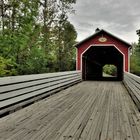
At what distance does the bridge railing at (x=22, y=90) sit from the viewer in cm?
549

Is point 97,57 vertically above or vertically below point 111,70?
above

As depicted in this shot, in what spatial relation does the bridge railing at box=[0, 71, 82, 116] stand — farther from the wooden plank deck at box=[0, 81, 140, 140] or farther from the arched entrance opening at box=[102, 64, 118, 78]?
the arched entrance opening at box=[102, 64, 118, 78]

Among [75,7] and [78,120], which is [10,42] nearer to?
[78,120]

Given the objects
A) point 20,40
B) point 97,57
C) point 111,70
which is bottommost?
point 111,70

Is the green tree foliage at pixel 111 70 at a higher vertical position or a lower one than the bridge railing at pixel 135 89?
lower

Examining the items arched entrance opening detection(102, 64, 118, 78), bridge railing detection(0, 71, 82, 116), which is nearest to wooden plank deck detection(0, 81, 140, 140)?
bridge railing detection(0, 71, 82, 116)

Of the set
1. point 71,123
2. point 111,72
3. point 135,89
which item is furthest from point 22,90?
point 111,72

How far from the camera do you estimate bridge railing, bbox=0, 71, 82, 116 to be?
5488 millimetres

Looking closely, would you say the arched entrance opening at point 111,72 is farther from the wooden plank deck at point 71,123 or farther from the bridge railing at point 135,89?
the wooden plank deck at point 71,123

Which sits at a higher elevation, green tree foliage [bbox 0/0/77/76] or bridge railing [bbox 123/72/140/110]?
green tree foliage [bbox 0/0/77/76]

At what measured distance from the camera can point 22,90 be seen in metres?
6.48

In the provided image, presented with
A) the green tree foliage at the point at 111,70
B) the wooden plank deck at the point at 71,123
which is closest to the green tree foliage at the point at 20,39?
the wooden plank deck at the point at 71,123

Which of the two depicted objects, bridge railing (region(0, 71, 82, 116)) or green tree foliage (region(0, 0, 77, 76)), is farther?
green tree foliage (region(0, 0, 77, 76))

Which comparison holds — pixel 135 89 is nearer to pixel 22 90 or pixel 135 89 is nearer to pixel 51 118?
pixel 22 90
